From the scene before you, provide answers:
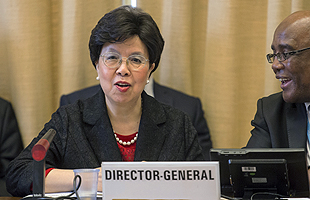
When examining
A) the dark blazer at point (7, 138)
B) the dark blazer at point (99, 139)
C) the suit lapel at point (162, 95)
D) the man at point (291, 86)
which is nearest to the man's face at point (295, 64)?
the man at point (291, 86)

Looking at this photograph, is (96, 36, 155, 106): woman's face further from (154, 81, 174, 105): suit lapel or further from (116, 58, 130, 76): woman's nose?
(154, 81, 174, 105): suit lapel

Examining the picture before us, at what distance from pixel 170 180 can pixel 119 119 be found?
826 millimetres

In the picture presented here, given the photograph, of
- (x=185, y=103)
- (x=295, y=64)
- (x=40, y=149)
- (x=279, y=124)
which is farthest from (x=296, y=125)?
(x=40, y=149)

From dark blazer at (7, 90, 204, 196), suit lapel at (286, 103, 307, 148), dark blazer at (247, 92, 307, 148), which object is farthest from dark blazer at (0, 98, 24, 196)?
suit lapel at (286, 103, 307, 148)

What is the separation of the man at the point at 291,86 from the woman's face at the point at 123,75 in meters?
0.73

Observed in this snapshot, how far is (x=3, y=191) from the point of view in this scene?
2.48 meters

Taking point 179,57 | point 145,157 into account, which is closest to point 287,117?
point 145,157

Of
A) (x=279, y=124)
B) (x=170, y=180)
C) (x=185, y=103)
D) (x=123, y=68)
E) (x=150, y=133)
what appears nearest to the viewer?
(x=170, y=180)

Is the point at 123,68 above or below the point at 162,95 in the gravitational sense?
above

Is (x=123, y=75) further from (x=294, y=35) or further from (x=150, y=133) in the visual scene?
(x=294, y=35)

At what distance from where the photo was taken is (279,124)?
2.03m

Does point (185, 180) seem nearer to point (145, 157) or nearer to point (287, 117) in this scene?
point (145, 157)

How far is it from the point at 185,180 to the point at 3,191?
1747mm

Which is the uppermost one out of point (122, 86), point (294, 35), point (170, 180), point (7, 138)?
point (294, 35)
